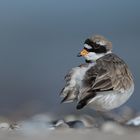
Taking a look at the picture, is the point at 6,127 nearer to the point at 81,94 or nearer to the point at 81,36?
the point at 81,94

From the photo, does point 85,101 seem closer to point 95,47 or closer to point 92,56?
point 92,56

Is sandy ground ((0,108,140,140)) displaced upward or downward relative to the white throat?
downward

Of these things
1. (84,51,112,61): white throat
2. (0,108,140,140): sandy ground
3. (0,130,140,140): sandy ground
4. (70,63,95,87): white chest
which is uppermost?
(84,51,112,61): white throat

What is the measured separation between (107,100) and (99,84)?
0.72 feet

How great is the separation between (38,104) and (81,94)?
389cm

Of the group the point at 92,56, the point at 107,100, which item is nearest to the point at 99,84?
the point at 107,100

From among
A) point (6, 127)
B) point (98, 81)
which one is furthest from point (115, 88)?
point (6, 127)

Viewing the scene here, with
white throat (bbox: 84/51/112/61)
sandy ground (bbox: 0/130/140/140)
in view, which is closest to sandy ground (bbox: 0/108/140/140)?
sandy ground (bbox: 0/130/140/140)

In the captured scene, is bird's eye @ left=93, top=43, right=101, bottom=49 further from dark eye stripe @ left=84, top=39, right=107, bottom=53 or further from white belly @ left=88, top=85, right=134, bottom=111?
white belly @ left=88, top=85, right=134, bottom=111

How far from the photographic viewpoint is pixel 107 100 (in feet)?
35.0

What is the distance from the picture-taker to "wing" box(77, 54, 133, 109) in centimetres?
1048

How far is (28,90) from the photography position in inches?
633

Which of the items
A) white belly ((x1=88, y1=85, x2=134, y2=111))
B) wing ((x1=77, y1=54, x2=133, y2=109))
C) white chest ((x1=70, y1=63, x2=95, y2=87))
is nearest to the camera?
wing ((x1=77, y1=54, x2=133, y2=109))

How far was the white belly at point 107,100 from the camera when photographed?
1059 centimetres
